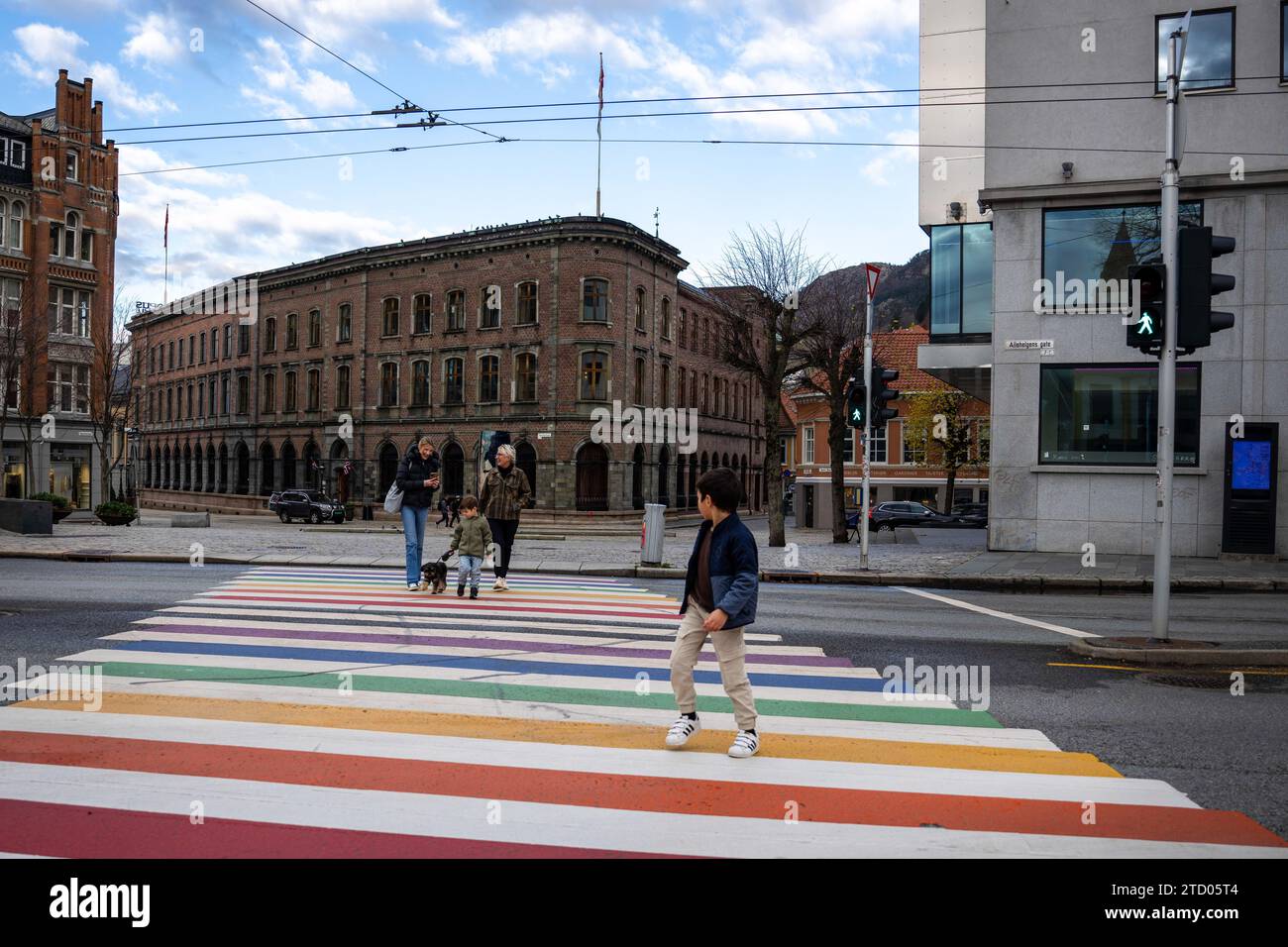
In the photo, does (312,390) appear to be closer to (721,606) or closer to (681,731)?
(681,731)

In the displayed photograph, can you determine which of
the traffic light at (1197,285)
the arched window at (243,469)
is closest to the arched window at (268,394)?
the arched window at (243,469)

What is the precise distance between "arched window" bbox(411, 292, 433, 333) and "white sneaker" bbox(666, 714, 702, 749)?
1740 inches

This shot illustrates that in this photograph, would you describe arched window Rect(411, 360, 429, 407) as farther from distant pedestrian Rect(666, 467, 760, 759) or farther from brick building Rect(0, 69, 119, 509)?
distant pedestrian Rect(666, 467, 760, 759)

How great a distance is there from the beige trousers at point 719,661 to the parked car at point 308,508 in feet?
134

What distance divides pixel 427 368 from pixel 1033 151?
33405 mm

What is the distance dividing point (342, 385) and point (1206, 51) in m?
42.5

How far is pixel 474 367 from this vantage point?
45.9 metres

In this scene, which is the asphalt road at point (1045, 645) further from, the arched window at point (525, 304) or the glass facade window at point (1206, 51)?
the arched window at point (525, 304)
